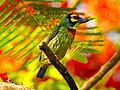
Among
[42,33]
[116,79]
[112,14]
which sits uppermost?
[42,33]

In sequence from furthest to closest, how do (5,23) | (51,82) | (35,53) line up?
(51,82) < (35,53) < (5,23)

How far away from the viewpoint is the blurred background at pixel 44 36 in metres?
0.50

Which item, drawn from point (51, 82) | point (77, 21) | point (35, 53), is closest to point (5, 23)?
point (35, 53)

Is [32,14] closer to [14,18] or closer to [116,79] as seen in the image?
[14,18]

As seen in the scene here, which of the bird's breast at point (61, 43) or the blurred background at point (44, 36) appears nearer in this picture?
the blurred background at point (44, 36)

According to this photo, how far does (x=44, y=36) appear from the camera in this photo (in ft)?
1.78

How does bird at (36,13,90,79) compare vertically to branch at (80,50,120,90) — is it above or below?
above

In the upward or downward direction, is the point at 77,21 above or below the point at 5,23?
below

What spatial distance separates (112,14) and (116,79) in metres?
0.14

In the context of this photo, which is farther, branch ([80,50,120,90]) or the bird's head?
the bird's head

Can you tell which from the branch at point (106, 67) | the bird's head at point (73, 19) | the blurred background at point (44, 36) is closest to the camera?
the blurred background at point (44, 36)

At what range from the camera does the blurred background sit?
0.50m

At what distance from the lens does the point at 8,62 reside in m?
0.87

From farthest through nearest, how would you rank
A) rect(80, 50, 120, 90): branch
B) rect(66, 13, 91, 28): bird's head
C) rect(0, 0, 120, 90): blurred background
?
rect(66, 13, 91, 28): bird's head
rect(80, 50, 120, 90): branch
rect(0, 0, 120, 90): blurred background
